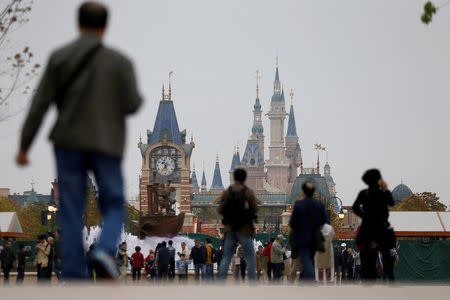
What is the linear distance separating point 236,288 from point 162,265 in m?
27.7

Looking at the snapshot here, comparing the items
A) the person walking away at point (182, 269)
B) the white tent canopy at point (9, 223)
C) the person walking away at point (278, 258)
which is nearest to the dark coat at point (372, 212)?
the person walking away at point (278, 258)

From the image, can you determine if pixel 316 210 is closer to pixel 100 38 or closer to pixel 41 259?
pixel 100 38

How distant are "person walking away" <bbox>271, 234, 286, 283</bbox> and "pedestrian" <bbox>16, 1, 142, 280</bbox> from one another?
2437 centimetres

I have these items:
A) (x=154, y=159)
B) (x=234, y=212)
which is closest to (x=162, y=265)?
(x=234, y=212)

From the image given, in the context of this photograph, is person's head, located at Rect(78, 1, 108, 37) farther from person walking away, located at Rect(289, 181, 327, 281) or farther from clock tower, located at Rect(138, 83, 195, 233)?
clock tower, located at Rect(138, 83, 195, 233)

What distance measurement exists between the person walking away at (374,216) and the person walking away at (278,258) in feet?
58.7

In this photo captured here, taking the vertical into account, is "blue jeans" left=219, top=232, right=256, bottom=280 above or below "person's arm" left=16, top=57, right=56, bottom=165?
below

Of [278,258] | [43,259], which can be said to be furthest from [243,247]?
[278,258]

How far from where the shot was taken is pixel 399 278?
50781 mm

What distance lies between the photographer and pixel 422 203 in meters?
148

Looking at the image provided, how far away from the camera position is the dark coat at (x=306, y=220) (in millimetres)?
16188

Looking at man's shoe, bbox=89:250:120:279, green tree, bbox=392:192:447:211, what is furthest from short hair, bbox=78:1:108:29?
green tree, bbox=392:192:447:211

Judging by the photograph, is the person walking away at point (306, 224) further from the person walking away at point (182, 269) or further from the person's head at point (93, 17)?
the person walking away at point (182, 269)

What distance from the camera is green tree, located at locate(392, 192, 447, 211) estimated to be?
477ft
